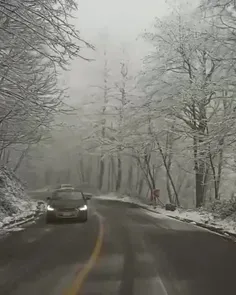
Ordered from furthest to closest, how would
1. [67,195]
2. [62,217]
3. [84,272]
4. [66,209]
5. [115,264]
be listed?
[67,195], [66,209], [62,217], [115,264], [84,272]

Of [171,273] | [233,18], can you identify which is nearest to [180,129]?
[233,18]

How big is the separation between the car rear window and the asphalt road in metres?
5.32

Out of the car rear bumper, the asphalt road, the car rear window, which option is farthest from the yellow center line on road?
the car rear window

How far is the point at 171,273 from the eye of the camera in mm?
8297

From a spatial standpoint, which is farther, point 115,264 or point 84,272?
point 115,264

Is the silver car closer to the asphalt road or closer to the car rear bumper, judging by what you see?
the car rear bumper

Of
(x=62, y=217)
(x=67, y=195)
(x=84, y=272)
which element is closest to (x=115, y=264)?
(x=84, y=272)

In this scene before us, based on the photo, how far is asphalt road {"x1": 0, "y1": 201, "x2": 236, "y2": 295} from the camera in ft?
23.0

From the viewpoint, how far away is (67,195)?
21.0m

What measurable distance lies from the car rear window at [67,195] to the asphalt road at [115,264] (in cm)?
532

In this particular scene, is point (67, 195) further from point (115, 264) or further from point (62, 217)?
point (115, 264)

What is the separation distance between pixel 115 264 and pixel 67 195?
39.5 feet

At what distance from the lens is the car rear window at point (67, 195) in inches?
811

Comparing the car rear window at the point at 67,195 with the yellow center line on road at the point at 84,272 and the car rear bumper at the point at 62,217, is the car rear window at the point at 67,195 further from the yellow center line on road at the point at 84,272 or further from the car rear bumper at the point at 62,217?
the yellow center line on road at the point at 84,272
